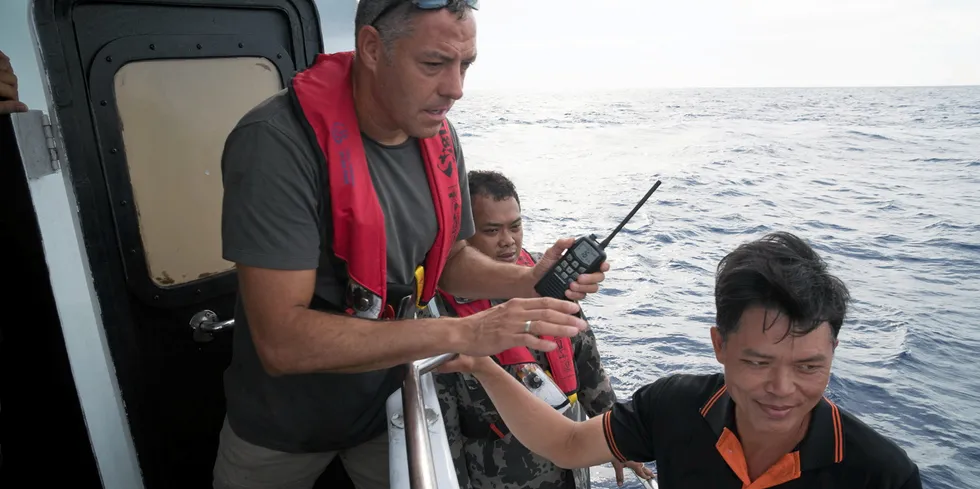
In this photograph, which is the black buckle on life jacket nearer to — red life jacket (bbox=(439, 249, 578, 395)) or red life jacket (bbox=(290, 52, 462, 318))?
red life jacket (bbox=(290, 52, 462, 318))

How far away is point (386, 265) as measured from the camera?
3.94 ft

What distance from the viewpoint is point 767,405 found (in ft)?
3.70

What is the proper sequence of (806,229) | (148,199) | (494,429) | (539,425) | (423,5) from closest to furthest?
(423,5)
(539,425)
(148,199)
(494,429)
(806,229)

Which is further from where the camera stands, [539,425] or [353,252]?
[539,425]

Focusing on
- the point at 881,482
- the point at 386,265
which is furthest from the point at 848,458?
the point at 386,265

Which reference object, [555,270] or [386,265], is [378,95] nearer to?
[386,265]

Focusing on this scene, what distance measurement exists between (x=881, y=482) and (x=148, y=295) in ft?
5.23

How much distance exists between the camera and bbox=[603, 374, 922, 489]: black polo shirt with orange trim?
1.07 metres

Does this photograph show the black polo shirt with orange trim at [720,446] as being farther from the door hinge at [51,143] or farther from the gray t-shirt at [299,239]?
the door hinge at [51,143]

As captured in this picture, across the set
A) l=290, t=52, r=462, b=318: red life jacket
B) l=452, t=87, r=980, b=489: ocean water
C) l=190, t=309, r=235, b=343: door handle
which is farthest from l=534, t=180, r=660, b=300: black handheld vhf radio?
l=452, t=87, r=980, b=489: ocean water

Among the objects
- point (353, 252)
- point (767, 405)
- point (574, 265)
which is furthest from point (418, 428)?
point (767, 405)

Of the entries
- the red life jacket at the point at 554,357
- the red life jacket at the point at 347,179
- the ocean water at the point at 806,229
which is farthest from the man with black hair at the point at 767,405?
the ocean water at the point at 806,229

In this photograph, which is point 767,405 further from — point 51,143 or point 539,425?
point 51,143

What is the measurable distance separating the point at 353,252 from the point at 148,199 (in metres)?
0.78
